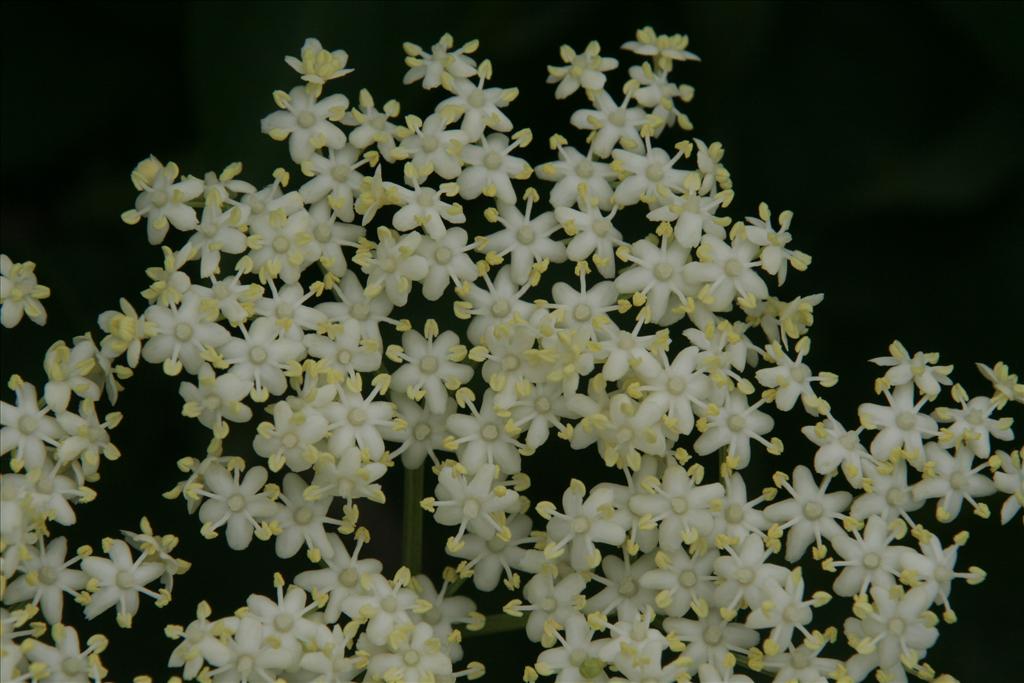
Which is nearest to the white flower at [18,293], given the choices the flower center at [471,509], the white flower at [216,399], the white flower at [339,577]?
the white flower at [216,399]

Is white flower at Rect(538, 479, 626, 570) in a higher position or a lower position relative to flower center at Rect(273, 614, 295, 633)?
higher

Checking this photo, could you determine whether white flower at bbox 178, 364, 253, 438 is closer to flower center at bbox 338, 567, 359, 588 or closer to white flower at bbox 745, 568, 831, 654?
flower center at bbox 338, 567, 359, 588

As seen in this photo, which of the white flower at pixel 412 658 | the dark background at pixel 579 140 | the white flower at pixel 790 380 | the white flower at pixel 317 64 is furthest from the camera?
the dark background at pixel 579 140

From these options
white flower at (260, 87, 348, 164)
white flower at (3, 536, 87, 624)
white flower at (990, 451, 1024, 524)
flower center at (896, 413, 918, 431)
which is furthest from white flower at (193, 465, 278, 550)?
white flower at (990, 451, 1024, 524)

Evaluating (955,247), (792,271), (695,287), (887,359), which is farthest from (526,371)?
(955,247)

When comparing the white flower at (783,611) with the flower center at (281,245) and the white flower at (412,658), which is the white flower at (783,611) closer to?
the white flower at (412,658)

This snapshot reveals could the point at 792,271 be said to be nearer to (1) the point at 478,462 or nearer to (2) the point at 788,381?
(2) the point at 788,381

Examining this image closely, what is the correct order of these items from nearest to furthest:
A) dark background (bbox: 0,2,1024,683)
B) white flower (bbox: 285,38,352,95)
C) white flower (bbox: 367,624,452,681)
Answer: white flower (bbox: 367,624,452,681) → white flower (bbox: 285,38,352,95) → dark background (bbox: 0,2,1024,683)
